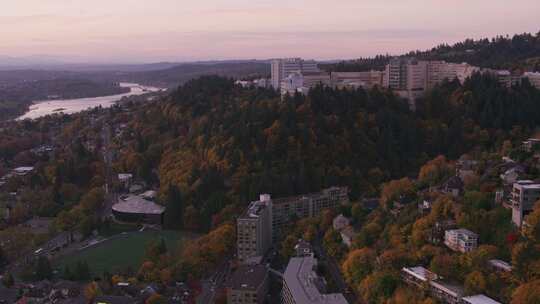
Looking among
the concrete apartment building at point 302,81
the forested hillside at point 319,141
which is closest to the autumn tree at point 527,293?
the forested hillside at point 319,141

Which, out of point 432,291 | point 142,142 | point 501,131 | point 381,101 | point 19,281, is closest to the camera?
point 432,291

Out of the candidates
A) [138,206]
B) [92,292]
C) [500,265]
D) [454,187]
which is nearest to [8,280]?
[92,292]

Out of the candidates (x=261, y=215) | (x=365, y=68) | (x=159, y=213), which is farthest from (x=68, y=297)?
(x=365, y=68)

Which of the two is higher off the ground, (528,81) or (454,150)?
(528,81)

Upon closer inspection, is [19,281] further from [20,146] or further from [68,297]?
[20,146]

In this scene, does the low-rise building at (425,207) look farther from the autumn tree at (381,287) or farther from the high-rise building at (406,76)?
the high-rise building at (406,76)

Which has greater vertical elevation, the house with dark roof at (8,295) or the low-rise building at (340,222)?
the low-rise building at (340,222)
